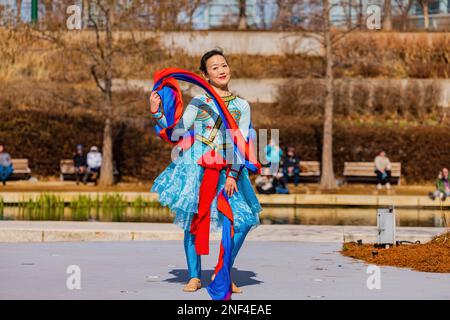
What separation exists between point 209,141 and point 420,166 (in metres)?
23.7

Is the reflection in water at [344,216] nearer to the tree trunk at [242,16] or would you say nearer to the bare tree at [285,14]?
the bare tree at [285,14]

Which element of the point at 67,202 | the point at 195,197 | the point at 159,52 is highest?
the point at 159,52

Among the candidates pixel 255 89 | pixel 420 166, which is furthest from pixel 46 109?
pixel 420 166

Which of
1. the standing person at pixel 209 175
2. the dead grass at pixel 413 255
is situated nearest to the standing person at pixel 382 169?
the dead grass at pixel 413 255

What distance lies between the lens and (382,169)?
98.5ft

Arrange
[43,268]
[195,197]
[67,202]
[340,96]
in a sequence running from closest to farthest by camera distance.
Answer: [195,197] → [43,268] → [67,202] → [340,96]

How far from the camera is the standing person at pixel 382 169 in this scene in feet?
98.2

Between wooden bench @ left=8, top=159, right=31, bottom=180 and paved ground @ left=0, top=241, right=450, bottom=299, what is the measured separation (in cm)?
1774

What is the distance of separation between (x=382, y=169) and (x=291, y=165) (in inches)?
103

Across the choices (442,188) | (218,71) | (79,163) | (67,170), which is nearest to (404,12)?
(67,170)

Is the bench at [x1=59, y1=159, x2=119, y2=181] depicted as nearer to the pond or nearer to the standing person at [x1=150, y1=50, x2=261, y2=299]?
the pond
